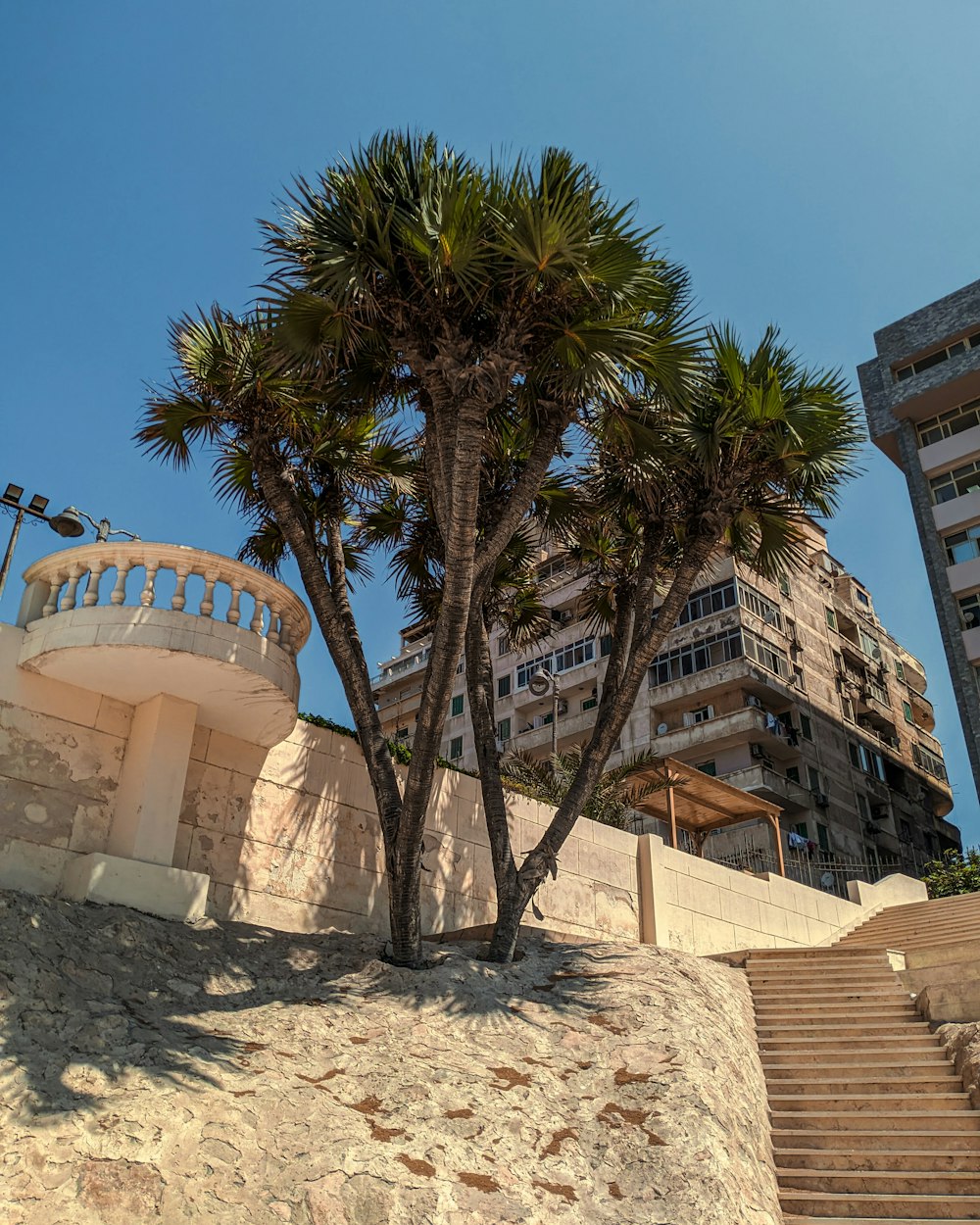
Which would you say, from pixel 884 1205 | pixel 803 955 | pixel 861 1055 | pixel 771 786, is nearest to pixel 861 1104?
pixel 861 1055

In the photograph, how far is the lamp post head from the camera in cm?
1337

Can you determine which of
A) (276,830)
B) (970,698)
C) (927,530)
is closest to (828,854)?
(970,698)

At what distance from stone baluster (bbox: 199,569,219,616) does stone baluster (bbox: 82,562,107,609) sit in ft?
3.52

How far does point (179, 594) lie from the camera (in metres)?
10.8

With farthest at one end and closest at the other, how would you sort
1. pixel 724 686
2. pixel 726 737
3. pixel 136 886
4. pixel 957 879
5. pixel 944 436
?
pixel 724 686 → pixel 726 737 → pixel 944 436 → pixel 957 879 → pixel 136 886

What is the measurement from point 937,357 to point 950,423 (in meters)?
2.64

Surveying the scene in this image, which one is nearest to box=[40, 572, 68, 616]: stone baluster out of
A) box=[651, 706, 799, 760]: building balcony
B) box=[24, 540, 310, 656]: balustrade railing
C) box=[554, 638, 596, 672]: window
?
box=[24, 540, 310, 656]: balustrade railing

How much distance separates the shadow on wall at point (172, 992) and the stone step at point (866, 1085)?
2.09 m

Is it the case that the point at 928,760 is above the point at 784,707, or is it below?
above

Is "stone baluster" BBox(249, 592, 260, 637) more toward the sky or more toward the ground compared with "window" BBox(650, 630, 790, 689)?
more toward the ground

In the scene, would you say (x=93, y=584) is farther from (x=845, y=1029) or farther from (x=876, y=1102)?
(x=845, y=1029)

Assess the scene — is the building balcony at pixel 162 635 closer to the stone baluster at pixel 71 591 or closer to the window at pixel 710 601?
the stone baluster at pixel 71 591

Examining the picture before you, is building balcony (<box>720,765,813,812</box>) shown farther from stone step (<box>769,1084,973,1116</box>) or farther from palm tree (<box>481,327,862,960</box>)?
stone step (<box>769,1084,973,1116</box>)

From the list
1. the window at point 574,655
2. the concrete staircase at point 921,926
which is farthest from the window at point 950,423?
the concrete staircase at point 921,926
